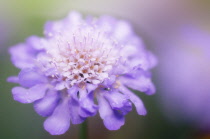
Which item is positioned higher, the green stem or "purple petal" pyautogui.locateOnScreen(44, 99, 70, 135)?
"purple petal" pyautogui.locateOnScreen(44, 99, 70, 135)

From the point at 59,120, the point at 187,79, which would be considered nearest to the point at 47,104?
the point at 59,120

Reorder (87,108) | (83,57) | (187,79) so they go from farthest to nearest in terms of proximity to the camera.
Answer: (187,79), (83,57), (87,108)

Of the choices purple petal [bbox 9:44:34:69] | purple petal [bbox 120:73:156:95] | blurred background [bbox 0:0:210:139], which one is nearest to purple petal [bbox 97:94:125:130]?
purple petal [bbox 120:73:156:95]

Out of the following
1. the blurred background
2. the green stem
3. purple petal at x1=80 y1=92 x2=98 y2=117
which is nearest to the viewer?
purple petal at x1=80 y1=92 x2=98 y2=117

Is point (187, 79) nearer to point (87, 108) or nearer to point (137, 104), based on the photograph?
point (137, 104)

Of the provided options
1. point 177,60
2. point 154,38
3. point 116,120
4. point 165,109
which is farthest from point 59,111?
point 154,38

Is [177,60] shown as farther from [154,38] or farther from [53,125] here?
[53,125]

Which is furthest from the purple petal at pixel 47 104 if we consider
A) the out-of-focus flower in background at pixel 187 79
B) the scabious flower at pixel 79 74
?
the out-of-focus flower in background at pixel 187 79

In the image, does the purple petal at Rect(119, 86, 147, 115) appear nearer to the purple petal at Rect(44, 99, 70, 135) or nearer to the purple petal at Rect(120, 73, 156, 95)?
the purple petal at Rect(120, 73, 156, 95)
